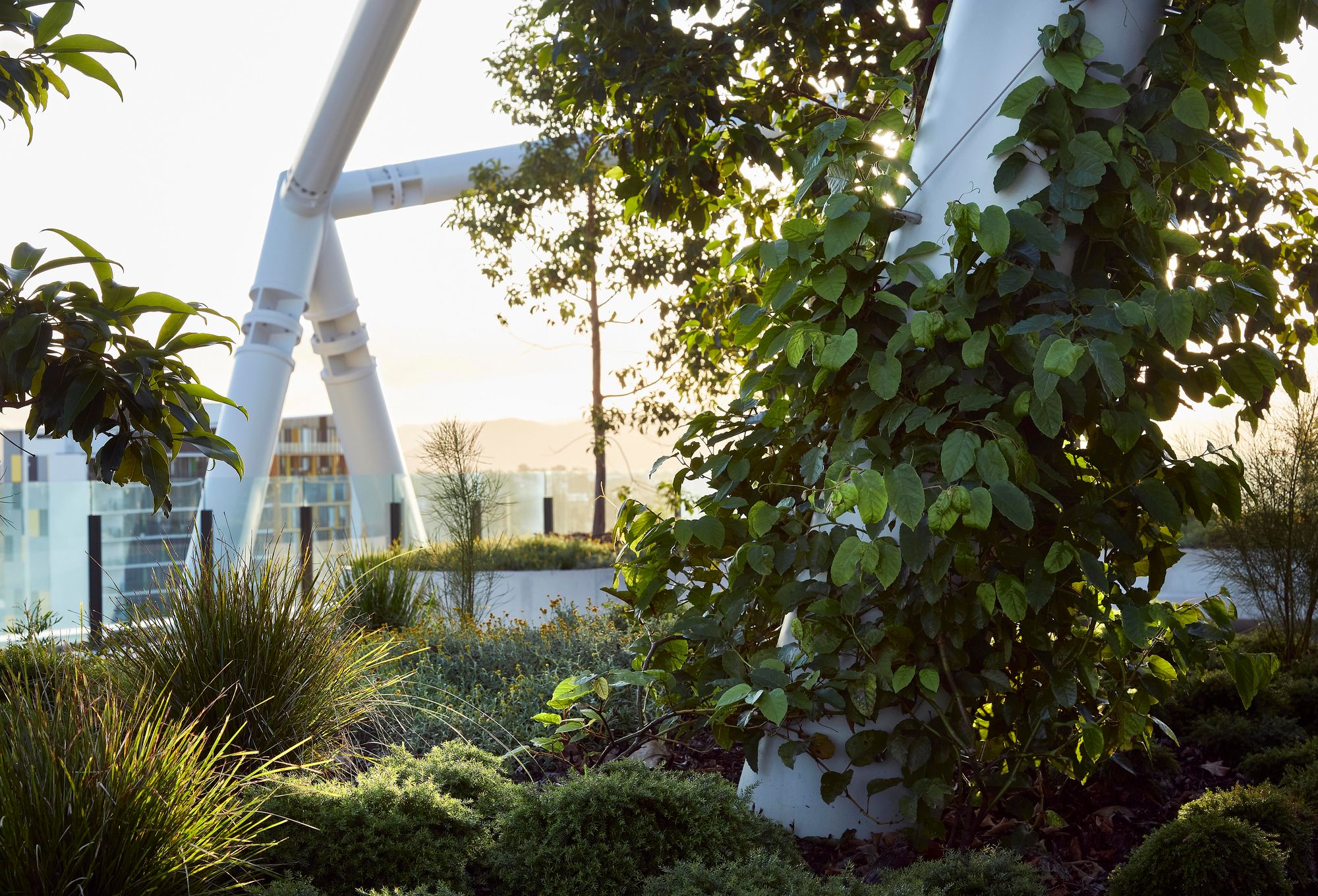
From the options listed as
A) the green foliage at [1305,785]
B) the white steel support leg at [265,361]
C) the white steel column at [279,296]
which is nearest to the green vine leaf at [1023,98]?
the green foliage at [1305,785]

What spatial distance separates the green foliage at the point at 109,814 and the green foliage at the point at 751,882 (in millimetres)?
834

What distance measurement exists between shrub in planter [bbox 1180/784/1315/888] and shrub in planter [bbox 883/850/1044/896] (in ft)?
1.60

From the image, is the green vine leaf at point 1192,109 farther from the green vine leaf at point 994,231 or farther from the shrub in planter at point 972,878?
the shrub in planter at point 972,878

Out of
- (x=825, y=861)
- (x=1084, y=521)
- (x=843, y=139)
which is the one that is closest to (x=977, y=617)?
(x=1084, y=521)

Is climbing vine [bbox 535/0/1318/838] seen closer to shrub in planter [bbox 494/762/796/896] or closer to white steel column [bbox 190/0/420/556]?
shrub in planter [bbox 494/762/796/896]

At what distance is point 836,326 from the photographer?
2.17m

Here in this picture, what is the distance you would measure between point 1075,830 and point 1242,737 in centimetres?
104

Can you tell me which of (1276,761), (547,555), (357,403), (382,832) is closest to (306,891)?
(382,832)

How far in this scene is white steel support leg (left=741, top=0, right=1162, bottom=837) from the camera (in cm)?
213

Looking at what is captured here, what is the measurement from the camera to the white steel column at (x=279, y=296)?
8367 mm

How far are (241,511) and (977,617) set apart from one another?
26.0 feet

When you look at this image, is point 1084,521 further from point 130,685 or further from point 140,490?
point 140,490

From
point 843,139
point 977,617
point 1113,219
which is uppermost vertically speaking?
point 843,139

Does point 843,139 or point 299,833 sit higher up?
point 843,139
